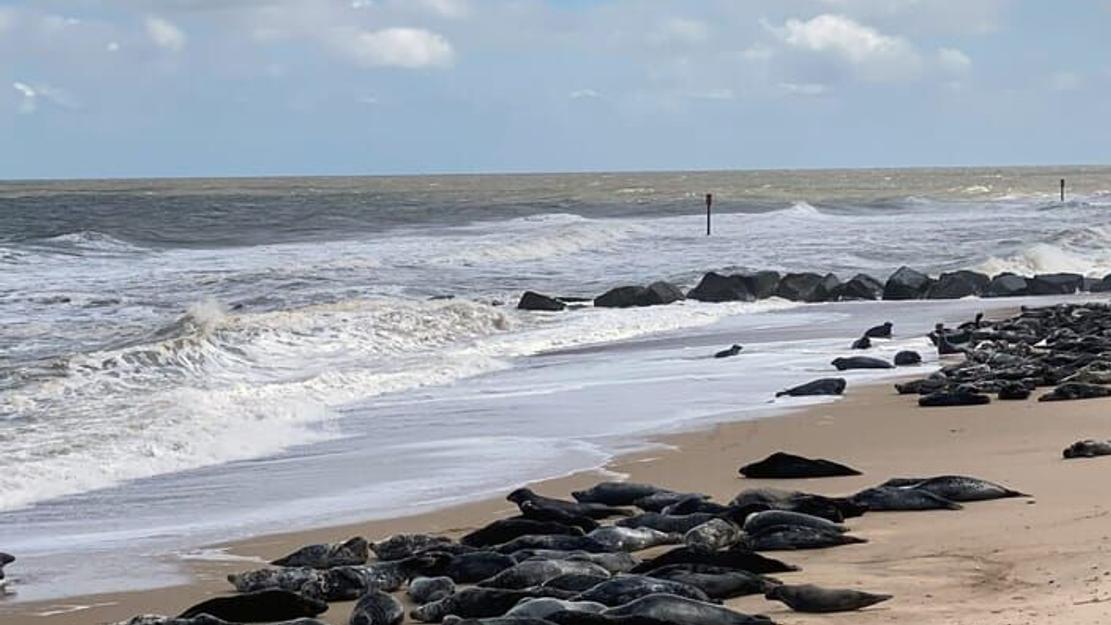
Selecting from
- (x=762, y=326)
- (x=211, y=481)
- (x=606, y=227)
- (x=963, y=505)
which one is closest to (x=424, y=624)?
(x=963, y=505)

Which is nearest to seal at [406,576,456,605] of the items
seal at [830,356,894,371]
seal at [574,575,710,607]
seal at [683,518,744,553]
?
seal at [574,575,710,607]

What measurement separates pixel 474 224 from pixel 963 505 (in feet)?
168

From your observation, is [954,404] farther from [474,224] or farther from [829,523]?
[474,224]

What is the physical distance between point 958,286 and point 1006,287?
0.95 metres

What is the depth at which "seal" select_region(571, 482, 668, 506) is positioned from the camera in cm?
909

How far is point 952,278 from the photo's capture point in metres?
28.7

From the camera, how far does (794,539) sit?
7.52 m

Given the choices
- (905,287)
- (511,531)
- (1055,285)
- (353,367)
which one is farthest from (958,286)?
(511,531)

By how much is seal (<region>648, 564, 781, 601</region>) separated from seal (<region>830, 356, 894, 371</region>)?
994cm

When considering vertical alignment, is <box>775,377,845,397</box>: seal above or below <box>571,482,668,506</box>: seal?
below

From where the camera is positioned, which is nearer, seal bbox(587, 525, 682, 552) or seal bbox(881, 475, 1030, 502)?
seal bbox(587, 525, 682, 552)

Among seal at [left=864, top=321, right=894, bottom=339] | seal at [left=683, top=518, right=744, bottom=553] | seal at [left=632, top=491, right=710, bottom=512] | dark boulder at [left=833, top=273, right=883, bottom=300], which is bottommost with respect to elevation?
dark boulder at [left=833, top=273, right=883, bottom=300]

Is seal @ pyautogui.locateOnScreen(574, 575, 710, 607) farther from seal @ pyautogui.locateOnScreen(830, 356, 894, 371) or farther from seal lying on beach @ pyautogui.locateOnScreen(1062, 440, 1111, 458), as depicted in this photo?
seal @ pyautogui.locateOnScreen(830, 356, 894, 371)

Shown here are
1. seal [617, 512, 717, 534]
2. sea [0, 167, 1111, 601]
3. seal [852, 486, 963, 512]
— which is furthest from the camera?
sea [0, 167, 1111, 601]
